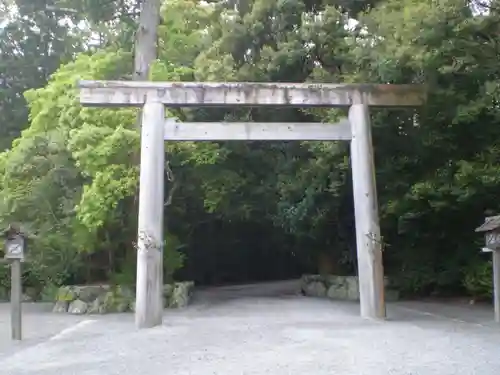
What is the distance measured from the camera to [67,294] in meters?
13.4

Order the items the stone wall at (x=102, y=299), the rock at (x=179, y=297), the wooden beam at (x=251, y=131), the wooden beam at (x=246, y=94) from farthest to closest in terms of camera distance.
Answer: the rock at (x=179, y=297) → the stone wall at (x=102, y=299) → the wooden beam at (x=251, y=131) → the wooden beam at (x=246, y=94)

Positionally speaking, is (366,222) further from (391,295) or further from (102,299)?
(102,299)

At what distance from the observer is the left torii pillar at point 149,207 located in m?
9.48

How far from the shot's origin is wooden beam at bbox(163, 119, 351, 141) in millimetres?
10078

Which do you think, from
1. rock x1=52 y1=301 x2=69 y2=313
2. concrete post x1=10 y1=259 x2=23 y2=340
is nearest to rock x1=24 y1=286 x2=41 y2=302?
rock x1=52 y1=301 x2=69 y2=313

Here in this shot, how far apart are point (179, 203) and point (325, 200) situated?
4.36m

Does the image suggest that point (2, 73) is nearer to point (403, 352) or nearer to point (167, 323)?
point (167, 323)

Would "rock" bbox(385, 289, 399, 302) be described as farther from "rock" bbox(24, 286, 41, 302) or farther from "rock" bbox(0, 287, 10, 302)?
"rock" bbox(0, 287, 10, 302)

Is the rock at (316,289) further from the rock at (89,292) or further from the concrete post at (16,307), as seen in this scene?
the concrete post at (16,307)

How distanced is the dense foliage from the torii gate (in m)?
1.11

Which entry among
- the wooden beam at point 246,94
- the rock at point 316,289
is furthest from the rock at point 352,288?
the wooden beam at point 246,94

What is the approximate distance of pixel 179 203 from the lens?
649 inches

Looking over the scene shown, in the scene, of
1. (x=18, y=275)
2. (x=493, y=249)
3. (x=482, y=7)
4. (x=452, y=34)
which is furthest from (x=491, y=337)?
(x=18, y=275)

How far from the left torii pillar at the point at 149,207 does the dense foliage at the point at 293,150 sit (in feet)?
8.74
